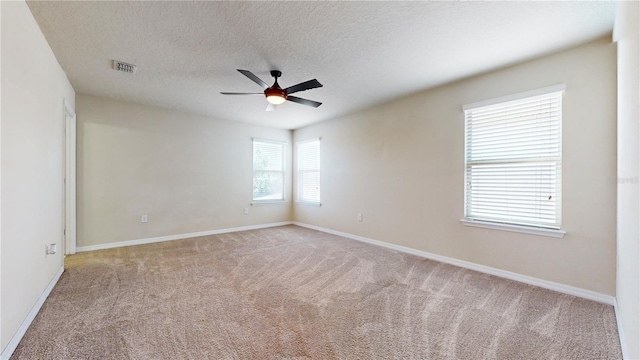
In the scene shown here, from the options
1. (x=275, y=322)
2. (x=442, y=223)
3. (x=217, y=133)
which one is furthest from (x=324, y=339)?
(x=217, y=133)

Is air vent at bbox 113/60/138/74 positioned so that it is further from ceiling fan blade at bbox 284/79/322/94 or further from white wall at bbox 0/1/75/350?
ceiling fan blade at bbox 284/79/322/94

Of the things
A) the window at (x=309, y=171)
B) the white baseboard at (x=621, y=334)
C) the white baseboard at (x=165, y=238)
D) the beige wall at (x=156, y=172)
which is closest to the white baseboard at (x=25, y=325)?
the white baseboard at (x=165, y=238)

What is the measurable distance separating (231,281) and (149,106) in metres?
3.56

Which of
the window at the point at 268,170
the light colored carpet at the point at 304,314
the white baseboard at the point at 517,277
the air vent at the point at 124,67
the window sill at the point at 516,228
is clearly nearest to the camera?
the light colored carpet at the point at 304,314

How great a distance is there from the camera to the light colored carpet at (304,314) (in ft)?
5.65

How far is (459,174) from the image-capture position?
11.2 feet

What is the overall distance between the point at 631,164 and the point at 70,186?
597cm

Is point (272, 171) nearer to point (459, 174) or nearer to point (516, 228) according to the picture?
point (459, 174)

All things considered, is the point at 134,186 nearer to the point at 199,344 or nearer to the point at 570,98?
the point at 199,344

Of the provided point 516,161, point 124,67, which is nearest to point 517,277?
point 516,161

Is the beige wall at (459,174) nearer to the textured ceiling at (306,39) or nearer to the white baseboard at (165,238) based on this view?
the textured ceiling at (306,39)

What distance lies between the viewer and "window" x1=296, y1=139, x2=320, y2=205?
586cm

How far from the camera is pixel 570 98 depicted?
8.51 feet

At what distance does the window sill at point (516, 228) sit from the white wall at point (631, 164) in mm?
797
